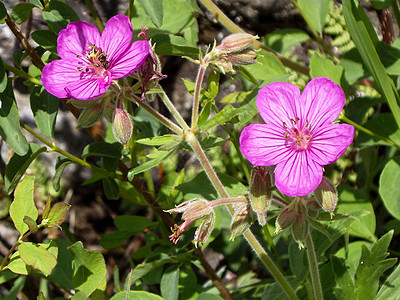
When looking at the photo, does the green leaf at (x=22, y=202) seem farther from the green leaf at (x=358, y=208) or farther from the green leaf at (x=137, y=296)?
the green leaf at (x=358, y=208)

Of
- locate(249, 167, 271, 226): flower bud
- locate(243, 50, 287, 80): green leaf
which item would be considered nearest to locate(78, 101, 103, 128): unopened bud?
locate(249, 167, 271, 226): flower bud

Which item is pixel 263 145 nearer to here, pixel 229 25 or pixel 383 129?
pixel 383 129

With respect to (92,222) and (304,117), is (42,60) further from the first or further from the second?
(92,222)

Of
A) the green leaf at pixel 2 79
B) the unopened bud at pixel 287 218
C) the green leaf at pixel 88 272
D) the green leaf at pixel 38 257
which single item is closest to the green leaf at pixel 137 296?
the green leaf at pixel 88 272

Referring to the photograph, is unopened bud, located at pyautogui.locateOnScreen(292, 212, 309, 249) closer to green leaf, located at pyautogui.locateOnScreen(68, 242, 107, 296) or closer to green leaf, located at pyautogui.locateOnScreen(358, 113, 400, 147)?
green leaf, located at pyautogui.locateOnScreen(68, 242, 107, 296)

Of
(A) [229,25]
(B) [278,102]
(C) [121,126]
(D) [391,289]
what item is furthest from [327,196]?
(A) [229,25]

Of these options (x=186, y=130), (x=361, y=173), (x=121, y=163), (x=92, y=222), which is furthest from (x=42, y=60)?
(x=361, y=173)
